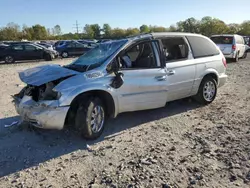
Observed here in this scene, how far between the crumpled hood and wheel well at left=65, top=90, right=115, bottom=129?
1.36 feet

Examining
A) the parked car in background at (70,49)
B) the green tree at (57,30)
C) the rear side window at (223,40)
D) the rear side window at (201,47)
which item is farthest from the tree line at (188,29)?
the rear side window at (201,47)

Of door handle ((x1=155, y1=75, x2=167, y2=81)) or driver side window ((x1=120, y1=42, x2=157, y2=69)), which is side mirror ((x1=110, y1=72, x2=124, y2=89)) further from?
door handle ((x1=155, y1=75, x2=167, y2=81))

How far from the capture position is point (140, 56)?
5.11m

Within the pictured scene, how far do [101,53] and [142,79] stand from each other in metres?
0.97

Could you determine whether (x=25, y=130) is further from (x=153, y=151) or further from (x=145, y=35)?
(x=145, y=35)

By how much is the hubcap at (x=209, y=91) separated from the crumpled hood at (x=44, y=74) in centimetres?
338

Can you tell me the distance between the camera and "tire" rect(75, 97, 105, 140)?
13.8 feet

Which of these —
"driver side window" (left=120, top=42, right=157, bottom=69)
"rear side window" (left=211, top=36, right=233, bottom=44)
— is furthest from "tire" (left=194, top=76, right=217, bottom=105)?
"rear side window" (left=211, top=36, right=233, bottom=44)

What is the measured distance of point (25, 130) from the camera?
4.96 meters

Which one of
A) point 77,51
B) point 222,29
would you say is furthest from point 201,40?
point 222,29

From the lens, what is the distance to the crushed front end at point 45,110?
4008 millimetres

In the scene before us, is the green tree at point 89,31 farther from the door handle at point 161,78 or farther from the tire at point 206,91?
the door handle at point 161,78

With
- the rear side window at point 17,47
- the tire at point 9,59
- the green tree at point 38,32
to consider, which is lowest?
the tire at point 9,59

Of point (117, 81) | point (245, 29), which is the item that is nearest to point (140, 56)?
point (117, 81)
